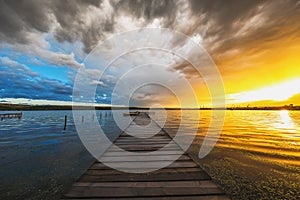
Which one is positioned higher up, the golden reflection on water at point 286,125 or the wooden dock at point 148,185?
the wooden dock at point 148,185

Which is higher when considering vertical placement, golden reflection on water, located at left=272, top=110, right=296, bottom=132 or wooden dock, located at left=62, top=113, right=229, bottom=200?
wooden dock, located at left=62, top=113, right=229, bottom=200

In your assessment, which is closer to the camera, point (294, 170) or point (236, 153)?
point (294, 170)

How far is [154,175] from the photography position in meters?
4.04

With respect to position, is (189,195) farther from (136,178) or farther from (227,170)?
(227,170)

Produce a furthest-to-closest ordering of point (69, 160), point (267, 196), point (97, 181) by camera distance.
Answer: point (69, 160) < point (267, 196) < point (97, 181)

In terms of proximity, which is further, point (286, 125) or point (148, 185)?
point (286, 125)

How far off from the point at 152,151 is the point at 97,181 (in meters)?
3.25

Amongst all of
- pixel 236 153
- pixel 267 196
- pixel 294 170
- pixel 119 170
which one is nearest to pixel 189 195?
pixel 119 170

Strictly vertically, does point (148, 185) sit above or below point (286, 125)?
above

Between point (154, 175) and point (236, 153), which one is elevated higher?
point (154, 175)

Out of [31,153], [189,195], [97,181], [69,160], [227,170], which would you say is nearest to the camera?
[189,195]

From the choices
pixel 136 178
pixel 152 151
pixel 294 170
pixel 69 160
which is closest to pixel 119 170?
pixel 136 178

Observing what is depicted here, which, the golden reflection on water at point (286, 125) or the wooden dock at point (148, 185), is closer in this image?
the wooden dock at point (148, 185)

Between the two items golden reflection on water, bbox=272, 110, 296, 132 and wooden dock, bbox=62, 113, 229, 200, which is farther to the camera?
golden reflection on water, bbox=272, 110, 296, 132
